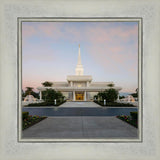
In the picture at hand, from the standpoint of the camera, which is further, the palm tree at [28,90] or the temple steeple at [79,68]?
the temple steeple at [79,68]

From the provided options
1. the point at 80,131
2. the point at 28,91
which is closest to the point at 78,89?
the point at 28,91

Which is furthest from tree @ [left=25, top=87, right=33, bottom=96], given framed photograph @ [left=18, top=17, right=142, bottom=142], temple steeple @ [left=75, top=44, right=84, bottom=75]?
temple steeple @ [left=75, top=44, right=84, bottom=75]

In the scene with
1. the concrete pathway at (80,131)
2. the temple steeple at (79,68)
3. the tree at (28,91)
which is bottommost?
the tree at (28,91)

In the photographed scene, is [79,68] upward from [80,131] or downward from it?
upward

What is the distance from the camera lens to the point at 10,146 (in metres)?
4.35

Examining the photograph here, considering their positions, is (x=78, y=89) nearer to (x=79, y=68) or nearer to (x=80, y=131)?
(x=79, y=68)

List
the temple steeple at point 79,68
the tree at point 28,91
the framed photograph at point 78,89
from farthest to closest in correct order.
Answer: the temple steeple at point 79,68, the tree at point 28,91, the framed photograph at point 78,89

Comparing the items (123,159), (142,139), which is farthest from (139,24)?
(123,159)

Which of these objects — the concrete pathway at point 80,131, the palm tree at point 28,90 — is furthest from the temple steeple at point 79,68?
the concrete pathway at point 80,131

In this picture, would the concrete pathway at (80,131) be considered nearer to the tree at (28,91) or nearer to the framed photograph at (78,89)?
the framed photograph at (78,89)

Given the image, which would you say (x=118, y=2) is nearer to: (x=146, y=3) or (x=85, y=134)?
(x=146, y=3)

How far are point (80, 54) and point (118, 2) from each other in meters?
51.3

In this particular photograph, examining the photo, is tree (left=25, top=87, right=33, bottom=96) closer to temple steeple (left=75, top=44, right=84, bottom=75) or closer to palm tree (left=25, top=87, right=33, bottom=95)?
palm tree (left=25, top=87, right=33, bottom=95)

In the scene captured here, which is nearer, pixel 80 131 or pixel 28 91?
pixel 80 131
